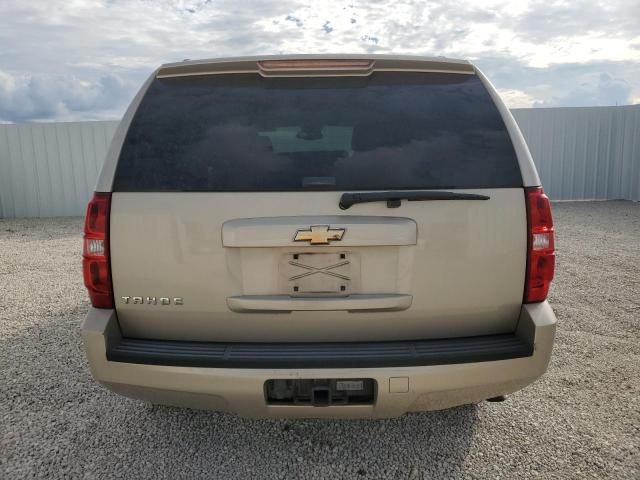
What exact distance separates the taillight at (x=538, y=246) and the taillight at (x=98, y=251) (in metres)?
1.84

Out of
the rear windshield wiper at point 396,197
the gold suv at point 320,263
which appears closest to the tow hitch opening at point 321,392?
the gold suv at point 320,263

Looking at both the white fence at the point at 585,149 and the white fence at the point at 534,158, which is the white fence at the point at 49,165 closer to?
the white fence at the point at 534,158

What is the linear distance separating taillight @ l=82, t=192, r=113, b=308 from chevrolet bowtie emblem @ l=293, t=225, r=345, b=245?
844 mm

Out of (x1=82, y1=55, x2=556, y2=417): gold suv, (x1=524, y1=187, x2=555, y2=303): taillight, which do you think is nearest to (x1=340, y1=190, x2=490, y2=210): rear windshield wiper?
(x1=82, y1=55, x2=556, y2=417): gold suv

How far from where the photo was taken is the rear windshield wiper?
6.32 ft

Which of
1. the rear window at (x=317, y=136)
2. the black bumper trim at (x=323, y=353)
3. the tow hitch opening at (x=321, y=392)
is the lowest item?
the tow hitch opening at (x=321, y=392)

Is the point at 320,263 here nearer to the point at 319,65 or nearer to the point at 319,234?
the point at 319,234

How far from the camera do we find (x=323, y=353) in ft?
6.51

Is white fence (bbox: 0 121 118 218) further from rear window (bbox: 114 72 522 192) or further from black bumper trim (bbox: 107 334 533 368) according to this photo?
black bumper trim (bbox: 107 334 533 368)

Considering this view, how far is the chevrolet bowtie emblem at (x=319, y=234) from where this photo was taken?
1930 mm

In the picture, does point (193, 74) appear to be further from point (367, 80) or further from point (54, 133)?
point (54, 133)

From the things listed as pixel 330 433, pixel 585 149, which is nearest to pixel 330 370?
pixel 330 433

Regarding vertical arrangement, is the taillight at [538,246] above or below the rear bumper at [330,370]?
above

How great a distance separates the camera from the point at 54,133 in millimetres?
13312
